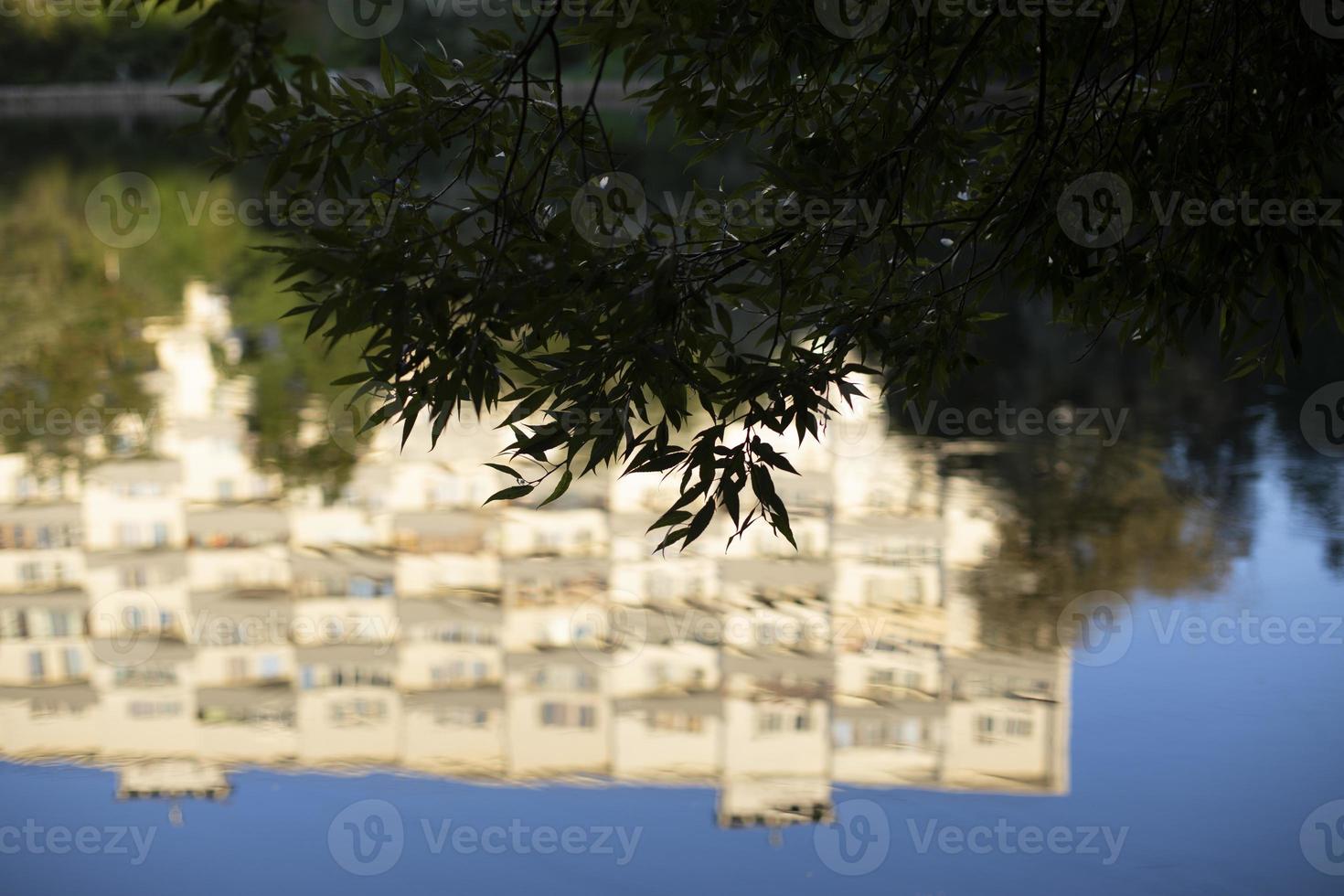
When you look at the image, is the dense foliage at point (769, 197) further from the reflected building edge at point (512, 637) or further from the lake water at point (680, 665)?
the reflected building edge at point (512, 637)

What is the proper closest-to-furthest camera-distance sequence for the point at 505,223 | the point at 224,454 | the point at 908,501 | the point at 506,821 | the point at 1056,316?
the point at 505,223, the point at 1056,316, the point at 506,821, the point at 908,501, the point at 224,454

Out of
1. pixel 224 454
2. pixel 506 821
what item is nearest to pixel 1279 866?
pixel 506 821

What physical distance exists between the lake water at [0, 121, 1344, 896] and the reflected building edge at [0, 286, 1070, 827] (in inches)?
1.1

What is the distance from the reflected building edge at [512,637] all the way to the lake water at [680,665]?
3 cm

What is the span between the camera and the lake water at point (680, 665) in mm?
5699

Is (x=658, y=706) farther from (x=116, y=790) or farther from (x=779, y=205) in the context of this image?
(x=779, y=205)

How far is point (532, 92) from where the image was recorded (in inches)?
146

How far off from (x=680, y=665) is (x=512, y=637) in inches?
42.2

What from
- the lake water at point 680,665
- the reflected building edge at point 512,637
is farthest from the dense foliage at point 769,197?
the reflected building edge at point 512,637

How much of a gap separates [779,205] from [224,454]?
867cm

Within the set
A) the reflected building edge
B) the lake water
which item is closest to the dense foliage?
the lake water

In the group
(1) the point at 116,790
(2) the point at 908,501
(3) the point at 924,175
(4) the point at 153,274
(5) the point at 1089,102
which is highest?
(4) the point at 153,274

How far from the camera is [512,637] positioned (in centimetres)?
780

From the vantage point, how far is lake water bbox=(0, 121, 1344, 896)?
18.7 feet
